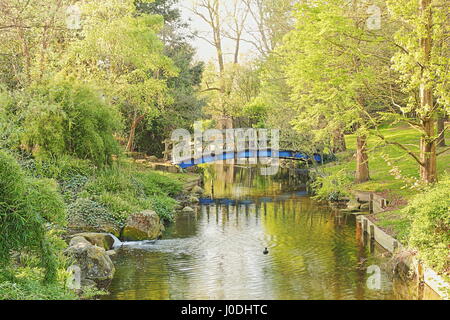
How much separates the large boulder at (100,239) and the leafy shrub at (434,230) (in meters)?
7.75

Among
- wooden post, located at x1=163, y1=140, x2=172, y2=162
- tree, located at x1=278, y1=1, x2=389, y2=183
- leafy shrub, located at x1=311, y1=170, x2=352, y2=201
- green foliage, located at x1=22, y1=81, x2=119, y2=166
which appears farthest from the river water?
wooden post, located at x1=163, y1=140, x2=172, y2=162

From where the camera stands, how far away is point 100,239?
1518 centimetres

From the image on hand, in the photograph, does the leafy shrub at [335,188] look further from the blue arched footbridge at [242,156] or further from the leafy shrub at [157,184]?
the blue arched footbridge at [242,156]

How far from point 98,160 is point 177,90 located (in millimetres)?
11874

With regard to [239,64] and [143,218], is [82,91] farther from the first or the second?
[239,64]

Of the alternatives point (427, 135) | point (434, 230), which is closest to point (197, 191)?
point (427, 135)

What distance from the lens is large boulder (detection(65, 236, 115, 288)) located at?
12405mm

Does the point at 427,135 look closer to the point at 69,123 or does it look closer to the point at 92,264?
the point at 92,264

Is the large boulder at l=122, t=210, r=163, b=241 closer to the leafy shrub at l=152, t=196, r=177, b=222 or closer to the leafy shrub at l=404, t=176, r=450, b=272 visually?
the leafy shrub at l=152, t=196, r=177, b=222

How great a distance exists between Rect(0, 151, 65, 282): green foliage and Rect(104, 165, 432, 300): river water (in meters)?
3.01

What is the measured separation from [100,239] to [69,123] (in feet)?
16.6

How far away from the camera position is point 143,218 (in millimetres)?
17094

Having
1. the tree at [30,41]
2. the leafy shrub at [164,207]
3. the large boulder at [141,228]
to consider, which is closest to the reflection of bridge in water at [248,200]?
the leafy shrub at [164,207]
